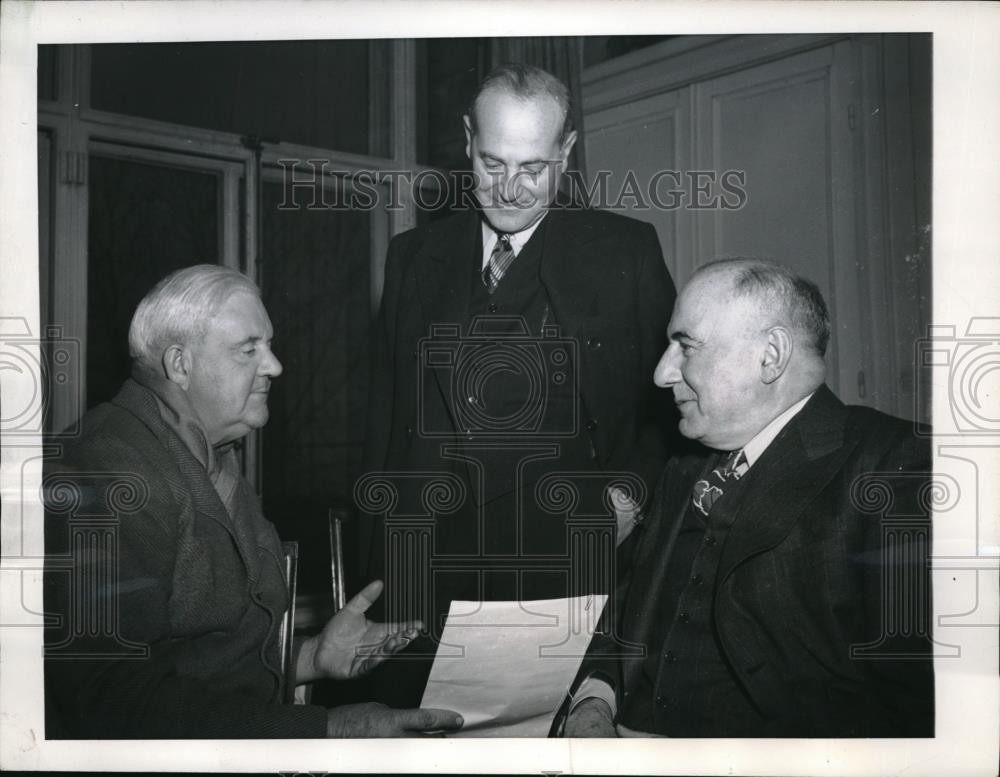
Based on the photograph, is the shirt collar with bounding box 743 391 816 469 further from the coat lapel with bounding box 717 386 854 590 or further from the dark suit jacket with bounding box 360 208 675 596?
the dark suit jacket with bounding box 360 208 675 596

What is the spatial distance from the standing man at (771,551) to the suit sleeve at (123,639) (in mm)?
789

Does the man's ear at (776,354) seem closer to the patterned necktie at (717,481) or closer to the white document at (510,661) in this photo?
the patterned necktie at (717,481)

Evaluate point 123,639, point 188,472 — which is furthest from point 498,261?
point 123,639

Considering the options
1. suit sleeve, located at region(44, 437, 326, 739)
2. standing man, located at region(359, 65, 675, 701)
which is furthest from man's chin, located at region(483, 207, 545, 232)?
suit sleeve, located at region(44, 437, 326, 739)

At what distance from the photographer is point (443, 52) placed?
1835 mm

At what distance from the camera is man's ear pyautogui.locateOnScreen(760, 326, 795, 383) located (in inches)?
67.6

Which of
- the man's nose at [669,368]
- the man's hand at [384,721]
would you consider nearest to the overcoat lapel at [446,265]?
the man's nose at [669,368]

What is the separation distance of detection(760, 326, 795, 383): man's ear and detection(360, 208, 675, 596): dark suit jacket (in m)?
0.21

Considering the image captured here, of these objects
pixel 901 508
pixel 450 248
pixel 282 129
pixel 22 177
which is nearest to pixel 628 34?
pixel 450 248

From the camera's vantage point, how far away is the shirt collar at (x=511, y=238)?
1829 mm

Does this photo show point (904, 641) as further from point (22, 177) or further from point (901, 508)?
point (22, 177)

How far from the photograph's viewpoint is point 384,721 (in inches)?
72.8

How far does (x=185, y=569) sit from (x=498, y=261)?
92cm

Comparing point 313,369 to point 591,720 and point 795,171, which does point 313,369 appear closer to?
point 591,720
